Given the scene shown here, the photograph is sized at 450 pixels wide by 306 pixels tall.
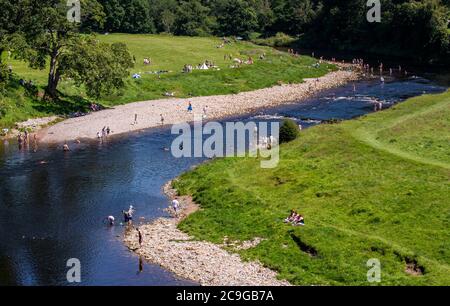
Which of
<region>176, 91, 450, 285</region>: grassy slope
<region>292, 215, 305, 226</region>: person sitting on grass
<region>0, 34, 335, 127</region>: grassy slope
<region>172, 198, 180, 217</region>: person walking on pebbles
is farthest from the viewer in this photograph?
<region>0, 34, 335, 127</region>: grassy slope

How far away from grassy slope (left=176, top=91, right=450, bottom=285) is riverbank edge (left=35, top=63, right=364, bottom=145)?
24999 millimetres

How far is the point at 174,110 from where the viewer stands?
333ft

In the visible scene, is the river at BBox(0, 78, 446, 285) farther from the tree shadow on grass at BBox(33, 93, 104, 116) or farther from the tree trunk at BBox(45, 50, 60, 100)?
the tree trunk at BBox(45, 50, 60, 100)

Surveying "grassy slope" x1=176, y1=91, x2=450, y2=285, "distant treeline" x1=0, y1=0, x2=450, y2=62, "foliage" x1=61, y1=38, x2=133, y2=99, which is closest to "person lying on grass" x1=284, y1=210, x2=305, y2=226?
"grassy slope" x1=176, y1=91, x2=450, y2=285

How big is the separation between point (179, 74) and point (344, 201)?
73377mm

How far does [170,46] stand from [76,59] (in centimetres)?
5878

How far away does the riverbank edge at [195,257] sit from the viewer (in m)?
44.6

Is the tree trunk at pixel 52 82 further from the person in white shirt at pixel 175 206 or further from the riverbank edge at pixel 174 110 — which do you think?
the person in white shirt at pixel 175 206

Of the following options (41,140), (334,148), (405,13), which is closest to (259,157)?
(334,148)

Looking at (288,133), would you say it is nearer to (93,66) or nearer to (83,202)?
(83,202)

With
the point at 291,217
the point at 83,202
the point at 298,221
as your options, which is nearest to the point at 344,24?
the point at 83,202

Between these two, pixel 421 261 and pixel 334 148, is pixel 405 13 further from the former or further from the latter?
pixel 421 261

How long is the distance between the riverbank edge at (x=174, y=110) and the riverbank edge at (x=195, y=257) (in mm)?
33257

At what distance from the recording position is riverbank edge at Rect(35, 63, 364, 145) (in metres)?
86.7
